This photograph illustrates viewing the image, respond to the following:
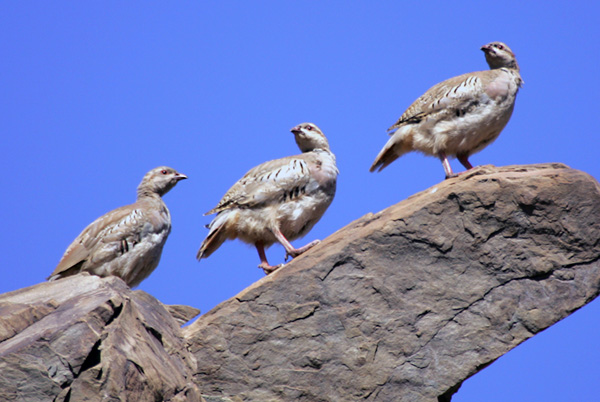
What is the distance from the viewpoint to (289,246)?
10531 mm

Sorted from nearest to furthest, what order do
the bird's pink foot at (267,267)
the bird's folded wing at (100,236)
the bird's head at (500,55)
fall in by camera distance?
1. the bird's pink foot at (267,267)
2. the bird's folded wing at (100,236)
3. the bird's head at (500,55)

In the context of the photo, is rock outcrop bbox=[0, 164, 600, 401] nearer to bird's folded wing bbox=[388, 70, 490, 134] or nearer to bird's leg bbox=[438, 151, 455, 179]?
bird's leg bbox=[438, 151, 455, 179]

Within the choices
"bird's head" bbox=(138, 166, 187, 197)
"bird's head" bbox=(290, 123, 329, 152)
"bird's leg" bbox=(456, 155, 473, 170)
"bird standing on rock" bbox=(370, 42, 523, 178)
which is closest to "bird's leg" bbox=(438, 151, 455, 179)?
"bird standing on rock" bbox=(370, 42, 523, 178)

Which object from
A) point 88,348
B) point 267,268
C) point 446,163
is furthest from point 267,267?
point 88,348

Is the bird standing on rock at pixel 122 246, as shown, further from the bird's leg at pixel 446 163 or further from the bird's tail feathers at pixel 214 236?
the bird's leg at pixel 446 163

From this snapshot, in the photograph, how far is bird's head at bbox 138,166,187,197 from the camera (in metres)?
12.9

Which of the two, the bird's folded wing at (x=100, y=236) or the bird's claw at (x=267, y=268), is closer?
the bird's claw at (x=267, y=268)

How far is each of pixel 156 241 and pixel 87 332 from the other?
390 centimetres

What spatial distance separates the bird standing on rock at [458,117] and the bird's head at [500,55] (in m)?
0.46

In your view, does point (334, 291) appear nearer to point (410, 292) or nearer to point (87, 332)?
point (410, 292)

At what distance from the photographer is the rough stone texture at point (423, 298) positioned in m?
8.91

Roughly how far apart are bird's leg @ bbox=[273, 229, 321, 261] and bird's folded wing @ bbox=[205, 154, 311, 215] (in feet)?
1.57

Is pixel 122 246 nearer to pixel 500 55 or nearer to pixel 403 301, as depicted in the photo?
pixel 403 301

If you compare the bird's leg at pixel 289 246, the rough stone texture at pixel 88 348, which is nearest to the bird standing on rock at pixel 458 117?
the bird's leg at pixel 289 246
